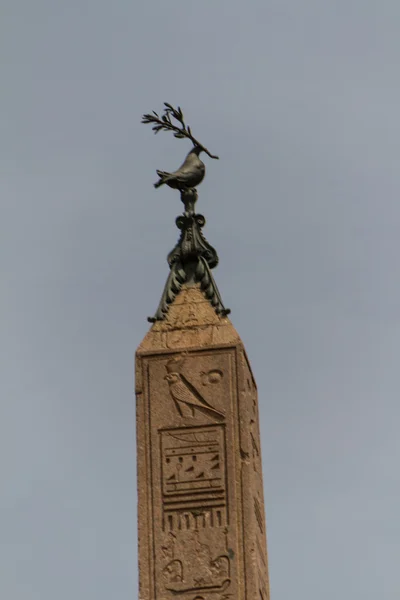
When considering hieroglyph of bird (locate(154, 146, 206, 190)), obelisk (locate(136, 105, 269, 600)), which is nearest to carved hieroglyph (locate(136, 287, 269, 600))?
obelisk (locate(136, 105, 269, 600))

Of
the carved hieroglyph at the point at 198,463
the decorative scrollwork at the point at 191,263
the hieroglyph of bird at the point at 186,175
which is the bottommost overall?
the carved hieroglyph at the point at 198,463

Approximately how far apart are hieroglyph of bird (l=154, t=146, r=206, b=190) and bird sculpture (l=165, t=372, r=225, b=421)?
147 centimetres

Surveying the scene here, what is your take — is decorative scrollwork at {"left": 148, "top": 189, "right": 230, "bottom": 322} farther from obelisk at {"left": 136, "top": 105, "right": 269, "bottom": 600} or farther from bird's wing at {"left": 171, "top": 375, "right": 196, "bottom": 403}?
bird's wing at {"left": 171, "top": 375, "right": 196, "bottom": 403}

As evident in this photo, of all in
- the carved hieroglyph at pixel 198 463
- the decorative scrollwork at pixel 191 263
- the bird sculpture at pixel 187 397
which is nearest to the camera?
the carved hieroglyph at pixel 198 463

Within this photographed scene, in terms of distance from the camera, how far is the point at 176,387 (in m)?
23.4

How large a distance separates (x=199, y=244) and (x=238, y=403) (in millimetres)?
1276

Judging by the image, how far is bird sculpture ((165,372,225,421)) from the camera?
23266 mm

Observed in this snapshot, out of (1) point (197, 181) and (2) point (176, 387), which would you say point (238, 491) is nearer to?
(2) point (176, 387)

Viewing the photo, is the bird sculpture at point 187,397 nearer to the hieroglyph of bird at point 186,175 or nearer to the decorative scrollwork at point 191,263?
the decorative scrollwork at point 191,263

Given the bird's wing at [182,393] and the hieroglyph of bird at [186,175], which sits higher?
the hieroglyph of bird at [186,175]

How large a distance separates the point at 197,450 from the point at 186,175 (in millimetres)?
2120

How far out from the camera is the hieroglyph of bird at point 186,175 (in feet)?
79.7

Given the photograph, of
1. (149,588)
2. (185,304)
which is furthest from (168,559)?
(185,304)

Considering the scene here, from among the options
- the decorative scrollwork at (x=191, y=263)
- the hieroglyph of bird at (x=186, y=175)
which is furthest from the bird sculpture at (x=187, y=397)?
the hieroglyph of bird at (x=186, y=175)
